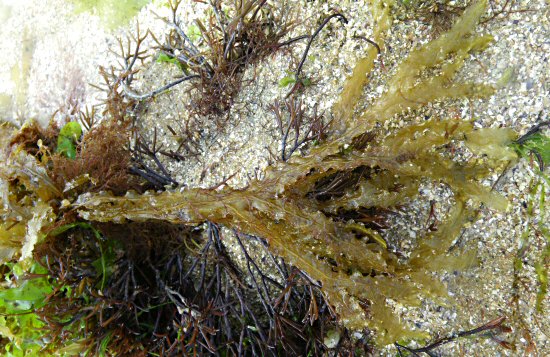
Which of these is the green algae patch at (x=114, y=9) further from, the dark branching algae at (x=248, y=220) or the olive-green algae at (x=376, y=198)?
the olive-green algae at (x=376, y=198)

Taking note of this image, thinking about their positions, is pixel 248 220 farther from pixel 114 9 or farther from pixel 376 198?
pixel 114 9

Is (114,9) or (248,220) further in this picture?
(114,9)

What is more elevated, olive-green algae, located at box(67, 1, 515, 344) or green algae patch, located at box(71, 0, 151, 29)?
green algae patch, located at box(71, 0, 151, 29)

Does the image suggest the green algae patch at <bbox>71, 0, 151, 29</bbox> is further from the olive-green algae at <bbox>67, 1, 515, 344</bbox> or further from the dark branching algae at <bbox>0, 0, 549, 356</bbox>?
the olive-green algae at <bbox>67, 1, 515, 344</bbox>

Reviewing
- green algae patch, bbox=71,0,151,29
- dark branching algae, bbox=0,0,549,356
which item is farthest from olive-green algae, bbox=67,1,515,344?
green algae patch, bbox=71,0,151,29

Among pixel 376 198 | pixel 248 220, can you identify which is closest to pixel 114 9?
pixel 248 220

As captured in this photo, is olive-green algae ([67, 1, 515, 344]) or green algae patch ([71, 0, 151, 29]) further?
green algae patch ([71, 0, 151, 29])

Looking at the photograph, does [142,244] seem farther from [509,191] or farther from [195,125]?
[509,191]
